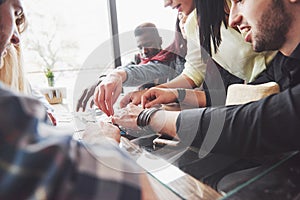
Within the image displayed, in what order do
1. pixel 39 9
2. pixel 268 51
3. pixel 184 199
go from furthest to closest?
pixel 39 9, pixel 268 51, pixel 184 199

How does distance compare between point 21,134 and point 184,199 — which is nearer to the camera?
point 21,134

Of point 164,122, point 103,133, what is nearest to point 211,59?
point 164,122

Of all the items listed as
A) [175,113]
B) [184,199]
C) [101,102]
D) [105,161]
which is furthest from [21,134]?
[101,102]

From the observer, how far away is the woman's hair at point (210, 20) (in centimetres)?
56

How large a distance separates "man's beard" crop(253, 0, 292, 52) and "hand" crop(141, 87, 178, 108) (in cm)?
25

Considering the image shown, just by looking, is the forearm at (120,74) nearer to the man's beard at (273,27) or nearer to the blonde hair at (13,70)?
the blonde hair at (13,70)

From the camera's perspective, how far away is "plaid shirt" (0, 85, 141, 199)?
186 millimetres

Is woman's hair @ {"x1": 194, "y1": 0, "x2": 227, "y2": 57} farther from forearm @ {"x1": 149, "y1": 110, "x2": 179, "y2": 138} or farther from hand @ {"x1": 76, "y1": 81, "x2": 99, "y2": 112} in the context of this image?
hand @ {"x1": 76, "y1": 81, "x2": 99, "y2": 112}

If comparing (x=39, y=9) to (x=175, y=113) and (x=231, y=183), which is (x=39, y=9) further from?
(x=231, y=183)

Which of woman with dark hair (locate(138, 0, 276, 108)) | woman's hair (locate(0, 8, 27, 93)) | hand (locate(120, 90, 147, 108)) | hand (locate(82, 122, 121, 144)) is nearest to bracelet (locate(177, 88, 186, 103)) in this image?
woman with dark hair (locate(138, 0, 276, 108))

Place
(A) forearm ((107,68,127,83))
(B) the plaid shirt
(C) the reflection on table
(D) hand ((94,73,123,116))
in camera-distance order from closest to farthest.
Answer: (B) the plaid shirt
(C) the reflection on table
(D) hand ((94,73,123,116))
(A) forearm ((107,68,127,83))

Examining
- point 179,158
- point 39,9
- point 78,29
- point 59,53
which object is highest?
point 39,9

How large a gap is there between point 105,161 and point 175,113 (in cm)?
32

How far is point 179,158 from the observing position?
19.5 inches
